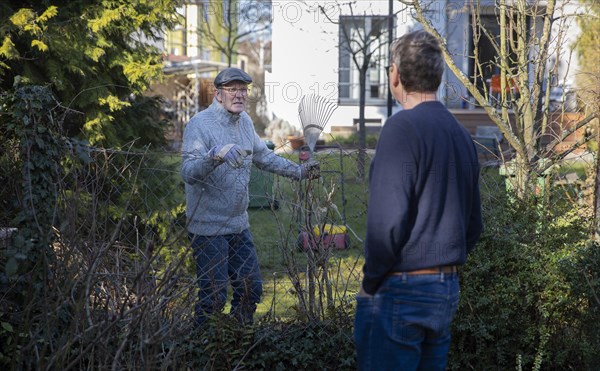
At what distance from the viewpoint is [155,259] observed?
351cm

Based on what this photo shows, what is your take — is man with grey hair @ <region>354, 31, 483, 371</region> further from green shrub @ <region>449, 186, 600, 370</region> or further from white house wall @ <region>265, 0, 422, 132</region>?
white house wall @ <region>265, 0, 422, 132</region>

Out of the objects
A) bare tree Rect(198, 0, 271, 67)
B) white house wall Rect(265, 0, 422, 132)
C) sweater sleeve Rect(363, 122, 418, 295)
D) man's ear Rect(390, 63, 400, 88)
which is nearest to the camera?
sweater sleeve Rect(363, 122, 418, 295)

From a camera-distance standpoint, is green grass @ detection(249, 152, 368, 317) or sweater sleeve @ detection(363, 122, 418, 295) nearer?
sweater sleeve @ detection(363, 122, 418, 295)

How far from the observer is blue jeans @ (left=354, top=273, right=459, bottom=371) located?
2672 millimetres

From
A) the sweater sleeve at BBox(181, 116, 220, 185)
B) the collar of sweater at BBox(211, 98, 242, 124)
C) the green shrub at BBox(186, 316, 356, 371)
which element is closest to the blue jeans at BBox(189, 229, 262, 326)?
the green shrub at BBox(186, 316, 356, 371)

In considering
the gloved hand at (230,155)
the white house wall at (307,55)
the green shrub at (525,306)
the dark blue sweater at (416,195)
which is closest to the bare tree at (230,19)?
the white house wall at (307,55)

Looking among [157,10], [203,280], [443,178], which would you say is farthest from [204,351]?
[157,10]

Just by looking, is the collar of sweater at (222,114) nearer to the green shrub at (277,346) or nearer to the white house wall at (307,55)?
the green shrub at (277,346)

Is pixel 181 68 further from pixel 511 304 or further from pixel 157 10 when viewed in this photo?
pixel 511 304

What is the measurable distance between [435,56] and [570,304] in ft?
6.64

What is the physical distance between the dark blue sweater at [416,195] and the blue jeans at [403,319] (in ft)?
0.17

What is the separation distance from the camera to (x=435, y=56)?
2719 mm

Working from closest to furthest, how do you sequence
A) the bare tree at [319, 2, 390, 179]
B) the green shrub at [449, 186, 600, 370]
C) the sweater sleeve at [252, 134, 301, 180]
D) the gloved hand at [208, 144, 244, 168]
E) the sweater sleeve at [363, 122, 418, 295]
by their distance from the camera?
1. the sweater sleeve at [363, 122, 418, 295]
2. the gloved hand at [208, 144, 244, 168]
3. the green shrub at [449, 186, 600, 370]
4. the sweater sleeve at [252, 134, 301, 180]
5. the bare tree at [319, 2, 390, 179]

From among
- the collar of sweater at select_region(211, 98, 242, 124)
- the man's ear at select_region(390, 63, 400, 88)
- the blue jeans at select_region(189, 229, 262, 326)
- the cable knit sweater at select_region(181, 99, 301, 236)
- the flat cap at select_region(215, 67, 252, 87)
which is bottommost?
the blue jeans at select_region(189, 229, 262, 326)
